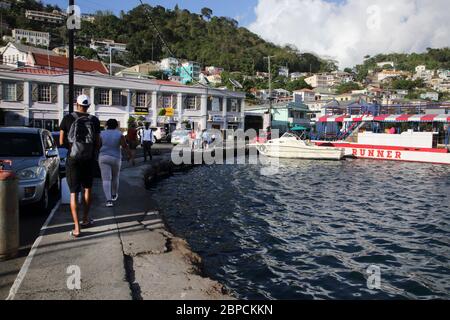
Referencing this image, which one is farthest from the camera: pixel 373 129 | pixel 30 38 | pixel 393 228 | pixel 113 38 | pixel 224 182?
pixel 113 38

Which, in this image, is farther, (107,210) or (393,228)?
(393,228)

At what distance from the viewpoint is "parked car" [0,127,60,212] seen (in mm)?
8000

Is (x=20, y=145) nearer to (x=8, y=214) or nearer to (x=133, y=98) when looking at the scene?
(x=8, y=214)

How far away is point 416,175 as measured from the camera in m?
24.1

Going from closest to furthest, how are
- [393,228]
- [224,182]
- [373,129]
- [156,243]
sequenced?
[156,243] < [393,228] < [224,182] < [373,129]

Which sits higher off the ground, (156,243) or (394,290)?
(156,243)

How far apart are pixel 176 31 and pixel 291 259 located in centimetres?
14095

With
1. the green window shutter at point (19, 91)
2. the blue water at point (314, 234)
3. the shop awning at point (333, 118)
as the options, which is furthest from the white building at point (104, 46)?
the blue water at point (314, 234)

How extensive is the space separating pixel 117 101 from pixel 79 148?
39.1 m

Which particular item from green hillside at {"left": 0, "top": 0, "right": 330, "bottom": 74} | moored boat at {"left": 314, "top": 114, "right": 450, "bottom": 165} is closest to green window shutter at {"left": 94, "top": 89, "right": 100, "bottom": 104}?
moored boat at {"left": 314, "top": 114, "right": 450, "bottom": 165}

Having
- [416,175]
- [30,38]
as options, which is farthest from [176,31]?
[416,175]

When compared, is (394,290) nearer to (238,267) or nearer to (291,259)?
(291,259)

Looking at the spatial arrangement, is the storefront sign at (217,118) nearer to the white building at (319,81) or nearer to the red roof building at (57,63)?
the red roof building at (57,63)

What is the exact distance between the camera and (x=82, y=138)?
6.67m
